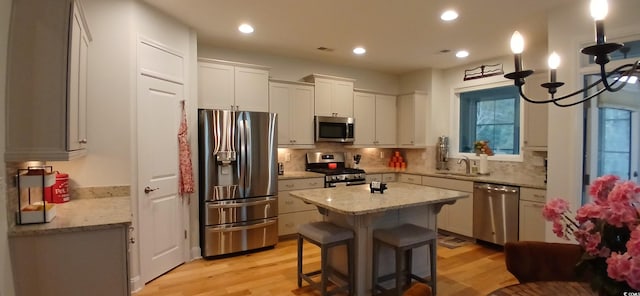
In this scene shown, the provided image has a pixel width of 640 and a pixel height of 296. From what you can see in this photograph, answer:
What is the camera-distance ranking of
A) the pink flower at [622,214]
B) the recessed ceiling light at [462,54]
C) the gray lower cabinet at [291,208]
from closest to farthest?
the pink flower at [622,214]
the gray lower cabinet at [291,208]
the recessed ceiling light at [462,54]

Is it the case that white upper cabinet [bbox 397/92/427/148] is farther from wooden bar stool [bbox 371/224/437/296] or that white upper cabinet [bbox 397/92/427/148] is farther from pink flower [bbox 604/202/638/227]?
pink flower [bbox 604/202/638/227]

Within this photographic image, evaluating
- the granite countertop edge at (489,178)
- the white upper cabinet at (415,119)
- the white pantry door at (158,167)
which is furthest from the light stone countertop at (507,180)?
the white pantry door at (158,167)

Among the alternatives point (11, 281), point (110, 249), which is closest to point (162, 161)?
point (110, 249)

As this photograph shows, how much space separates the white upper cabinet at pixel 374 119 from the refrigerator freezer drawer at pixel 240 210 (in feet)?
6.53

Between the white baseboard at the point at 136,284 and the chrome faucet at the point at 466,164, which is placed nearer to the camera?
the white baseboard at the point at 136,284

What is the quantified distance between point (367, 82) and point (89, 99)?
4.20 m

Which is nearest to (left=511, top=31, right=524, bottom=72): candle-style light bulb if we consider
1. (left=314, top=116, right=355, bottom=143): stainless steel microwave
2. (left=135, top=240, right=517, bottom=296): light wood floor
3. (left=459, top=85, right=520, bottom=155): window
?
(left=135, top=240, right=517, bottom=296): light wood floor

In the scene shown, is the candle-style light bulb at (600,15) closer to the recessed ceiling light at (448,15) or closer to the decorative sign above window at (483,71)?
the recessed ceiling light at (448,15)

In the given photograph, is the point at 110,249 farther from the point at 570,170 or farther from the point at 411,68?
the point at 411,68

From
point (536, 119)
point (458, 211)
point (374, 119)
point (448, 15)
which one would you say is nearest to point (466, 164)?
point (458, 211)

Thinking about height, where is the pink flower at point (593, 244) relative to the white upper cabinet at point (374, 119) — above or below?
below

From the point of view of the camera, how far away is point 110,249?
2.00 m

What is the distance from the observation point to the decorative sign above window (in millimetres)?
4816

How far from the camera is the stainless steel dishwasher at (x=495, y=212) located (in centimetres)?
397
